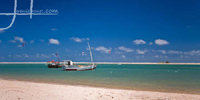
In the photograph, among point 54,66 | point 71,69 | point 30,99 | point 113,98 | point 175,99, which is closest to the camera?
point 30,99

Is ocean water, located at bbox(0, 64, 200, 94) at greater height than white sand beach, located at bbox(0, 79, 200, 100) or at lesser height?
lesser

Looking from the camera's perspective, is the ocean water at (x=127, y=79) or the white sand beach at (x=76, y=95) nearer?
the white sand beach at (x=76, y=95)

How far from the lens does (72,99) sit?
1105 centimetres

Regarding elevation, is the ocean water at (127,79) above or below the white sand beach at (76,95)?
below

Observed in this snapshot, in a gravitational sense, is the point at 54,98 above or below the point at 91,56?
below

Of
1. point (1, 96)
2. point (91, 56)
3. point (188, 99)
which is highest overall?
point (91, 56)

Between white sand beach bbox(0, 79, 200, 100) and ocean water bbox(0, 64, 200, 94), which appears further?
ocean water bbox(0, 64, 200, 94)

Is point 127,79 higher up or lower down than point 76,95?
lower down

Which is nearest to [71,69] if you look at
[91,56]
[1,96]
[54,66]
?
[91,56]

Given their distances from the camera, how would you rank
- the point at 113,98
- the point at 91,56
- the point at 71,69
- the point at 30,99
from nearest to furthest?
the point at 30,99 → the point at 113,98 → the point at 71,69 → the point at 91,56

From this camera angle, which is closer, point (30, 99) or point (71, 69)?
point (30, 99)

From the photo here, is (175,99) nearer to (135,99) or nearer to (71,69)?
(135,99)

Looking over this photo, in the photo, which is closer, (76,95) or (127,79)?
(76,95)

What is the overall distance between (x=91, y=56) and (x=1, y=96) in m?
53.8
